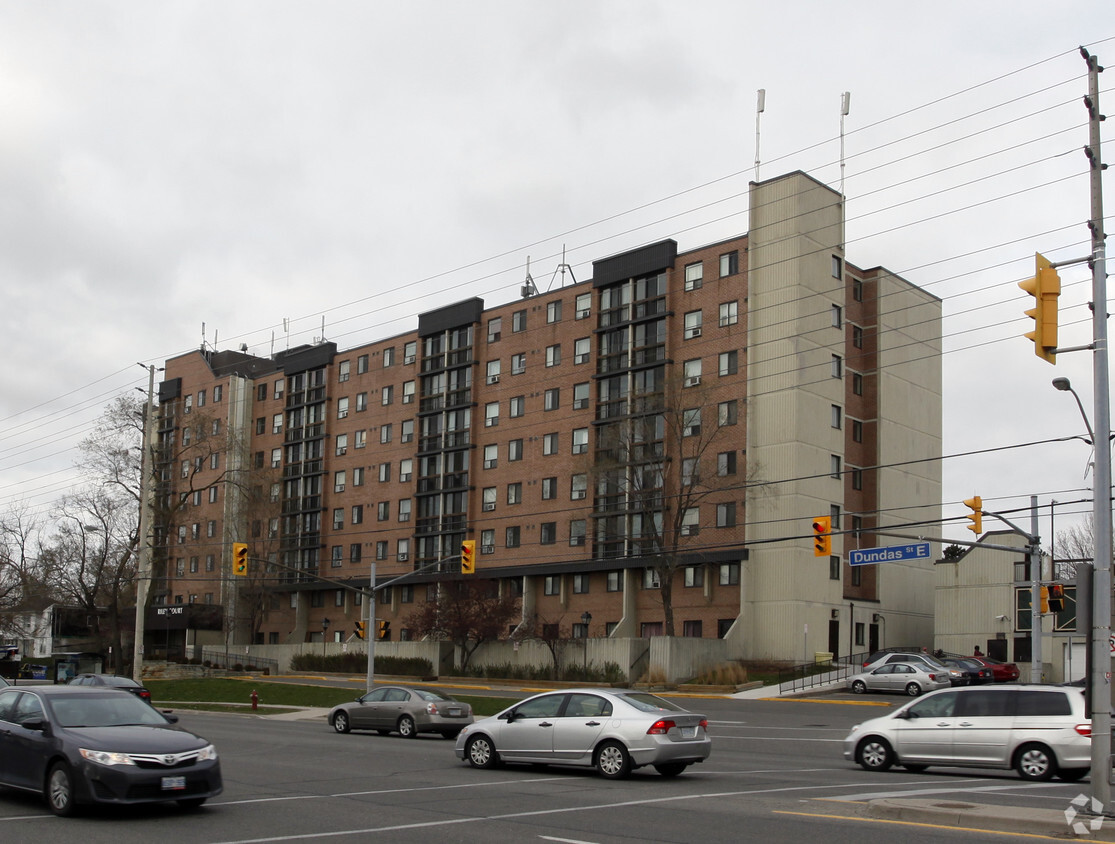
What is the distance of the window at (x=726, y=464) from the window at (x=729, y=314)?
290 inches

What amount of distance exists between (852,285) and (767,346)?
31.9 ft

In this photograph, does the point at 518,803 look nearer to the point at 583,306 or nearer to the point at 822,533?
the point at 822,533

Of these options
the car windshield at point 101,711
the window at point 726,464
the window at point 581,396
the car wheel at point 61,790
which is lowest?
the car wheel at point 61,790

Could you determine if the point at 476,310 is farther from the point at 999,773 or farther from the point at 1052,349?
the point at 1052,349

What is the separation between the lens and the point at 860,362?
69.2 m

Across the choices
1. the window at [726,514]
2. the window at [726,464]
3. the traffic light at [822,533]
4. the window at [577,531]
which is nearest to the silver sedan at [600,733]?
the traffic light at [822,533]

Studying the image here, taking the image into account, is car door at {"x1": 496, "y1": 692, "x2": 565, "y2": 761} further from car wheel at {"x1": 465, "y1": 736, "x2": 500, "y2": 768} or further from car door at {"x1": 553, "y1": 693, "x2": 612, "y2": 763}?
car wheel at {"x1": 465, "y1": 736, "x2": 500, "y2": 768}

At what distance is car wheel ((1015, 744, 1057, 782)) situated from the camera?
63.5 ft

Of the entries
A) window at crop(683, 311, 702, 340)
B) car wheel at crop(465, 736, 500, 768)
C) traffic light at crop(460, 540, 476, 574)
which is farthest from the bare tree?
car wheel at crop(465, 736, 500, 768)

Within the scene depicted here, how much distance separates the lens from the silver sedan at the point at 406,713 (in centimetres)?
2967

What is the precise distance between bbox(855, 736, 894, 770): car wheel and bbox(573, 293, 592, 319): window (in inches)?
2093

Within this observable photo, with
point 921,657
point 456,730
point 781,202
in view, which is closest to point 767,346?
point 781,202

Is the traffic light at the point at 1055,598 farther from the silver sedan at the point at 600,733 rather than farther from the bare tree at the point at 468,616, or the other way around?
the bare tree at the point at 468,616

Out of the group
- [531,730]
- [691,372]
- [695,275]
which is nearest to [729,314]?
[695,275]
